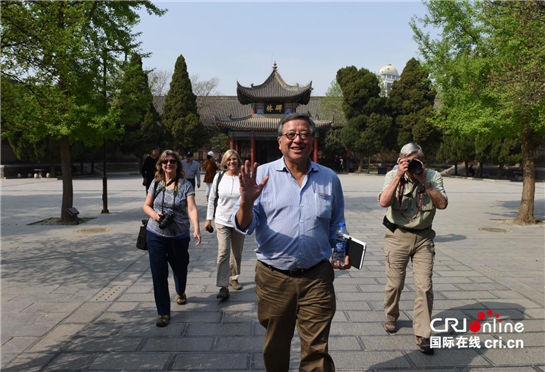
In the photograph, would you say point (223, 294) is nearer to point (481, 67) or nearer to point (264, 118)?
point (481, 67)

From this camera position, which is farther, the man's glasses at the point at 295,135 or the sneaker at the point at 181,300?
the sneaker at the point at 181,300

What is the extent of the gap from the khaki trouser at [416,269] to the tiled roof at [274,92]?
97.3 feet

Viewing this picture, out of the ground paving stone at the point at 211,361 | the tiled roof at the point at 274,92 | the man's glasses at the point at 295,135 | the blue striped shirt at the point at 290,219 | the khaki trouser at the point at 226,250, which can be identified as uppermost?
the tiled roof at the point at 274,92

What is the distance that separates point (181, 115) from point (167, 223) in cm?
3563

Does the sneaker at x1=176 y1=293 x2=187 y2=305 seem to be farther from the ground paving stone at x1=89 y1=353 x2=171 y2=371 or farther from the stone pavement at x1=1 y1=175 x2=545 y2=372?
the ground paving stone at x1=89 y1=353 x2=171 y2=371

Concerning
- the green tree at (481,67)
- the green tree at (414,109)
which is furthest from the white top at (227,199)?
the green tree at (414,109)

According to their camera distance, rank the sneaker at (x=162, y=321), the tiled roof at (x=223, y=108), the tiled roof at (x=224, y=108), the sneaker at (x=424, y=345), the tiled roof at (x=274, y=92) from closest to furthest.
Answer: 1. the sneaker at (x=424, y=345)
2. the sneaker at (x=162, y=321)
3. the tiled roof at (x=274, y=92)
4. the tiled roof at (x=223, y=108)
5. the tiled roof at (x=224, y=108)

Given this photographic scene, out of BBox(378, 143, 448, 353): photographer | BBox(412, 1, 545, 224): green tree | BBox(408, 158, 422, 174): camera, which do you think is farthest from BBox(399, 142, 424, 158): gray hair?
BBox(412, 1, 545, 224): green tree

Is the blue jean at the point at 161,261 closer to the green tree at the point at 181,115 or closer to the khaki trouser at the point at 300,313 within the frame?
the khaki trouser at the point at 300,313

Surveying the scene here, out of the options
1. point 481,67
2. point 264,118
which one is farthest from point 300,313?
point 264,118

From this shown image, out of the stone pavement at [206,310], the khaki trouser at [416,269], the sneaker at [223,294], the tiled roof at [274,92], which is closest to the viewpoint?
the stone pavement at [206,310]

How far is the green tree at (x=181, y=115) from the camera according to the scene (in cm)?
3788

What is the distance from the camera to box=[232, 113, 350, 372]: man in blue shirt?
2521 mm

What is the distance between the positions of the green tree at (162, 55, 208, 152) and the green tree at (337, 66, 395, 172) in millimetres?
14138
